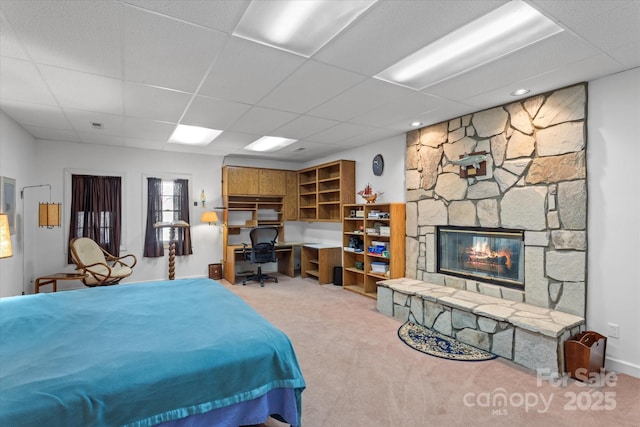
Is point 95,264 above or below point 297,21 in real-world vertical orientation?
below

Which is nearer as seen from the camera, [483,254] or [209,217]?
[483,254]

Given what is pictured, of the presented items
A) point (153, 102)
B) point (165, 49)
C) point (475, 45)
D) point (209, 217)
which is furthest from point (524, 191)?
point (209, 217)

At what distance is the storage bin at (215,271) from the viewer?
21.0 feet

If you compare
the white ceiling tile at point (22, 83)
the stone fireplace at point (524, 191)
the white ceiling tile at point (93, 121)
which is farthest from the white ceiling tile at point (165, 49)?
the stone fireplace at point (524, 191)

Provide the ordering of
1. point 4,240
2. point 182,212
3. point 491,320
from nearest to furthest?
point 4,240
point 491,320
point 182,212

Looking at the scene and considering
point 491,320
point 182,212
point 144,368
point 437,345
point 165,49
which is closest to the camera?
point 144,368

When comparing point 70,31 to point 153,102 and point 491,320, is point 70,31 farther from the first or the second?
point 491,320

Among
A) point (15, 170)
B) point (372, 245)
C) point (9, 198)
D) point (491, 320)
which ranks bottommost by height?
point (491, 320)

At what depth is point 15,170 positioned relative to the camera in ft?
13.4

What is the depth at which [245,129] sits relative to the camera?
452 cm

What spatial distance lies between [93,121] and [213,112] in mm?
1703

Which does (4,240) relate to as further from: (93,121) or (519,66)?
(519,66)

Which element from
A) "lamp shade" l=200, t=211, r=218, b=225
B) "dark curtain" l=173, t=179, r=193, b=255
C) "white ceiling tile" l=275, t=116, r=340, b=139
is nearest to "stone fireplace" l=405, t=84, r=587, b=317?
"white ceiling tile" l=275, t=116, r=340, b=139

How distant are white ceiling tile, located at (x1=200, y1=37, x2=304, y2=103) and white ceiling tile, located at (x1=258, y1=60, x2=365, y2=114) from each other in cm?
10
